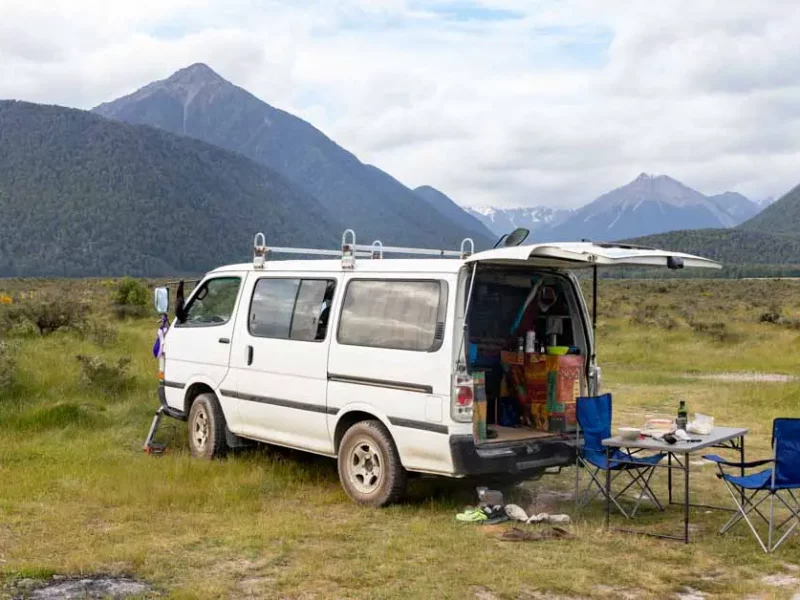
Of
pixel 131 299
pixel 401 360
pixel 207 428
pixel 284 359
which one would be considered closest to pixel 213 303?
pixel 207 428

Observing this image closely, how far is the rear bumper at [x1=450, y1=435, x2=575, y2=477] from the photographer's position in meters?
6.95

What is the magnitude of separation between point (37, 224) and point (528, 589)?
122062 mm

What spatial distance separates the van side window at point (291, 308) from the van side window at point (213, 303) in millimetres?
412

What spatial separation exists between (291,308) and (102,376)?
495 centimetres

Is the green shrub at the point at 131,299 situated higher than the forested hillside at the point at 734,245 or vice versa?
the forested hillside at the point at 734,245

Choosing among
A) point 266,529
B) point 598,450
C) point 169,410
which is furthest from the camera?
point 169,410

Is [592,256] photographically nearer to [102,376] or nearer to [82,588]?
[82,588]

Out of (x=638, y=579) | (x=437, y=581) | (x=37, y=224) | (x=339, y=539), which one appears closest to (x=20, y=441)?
(x=339, y=539)

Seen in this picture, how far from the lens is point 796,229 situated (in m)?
159

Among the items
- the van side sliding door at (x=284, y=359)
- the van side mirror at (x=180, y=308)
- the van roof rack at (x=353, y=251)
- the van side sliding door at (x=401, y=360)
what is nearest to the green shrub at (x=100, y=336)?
the van side mirror at (x=180, y=308)

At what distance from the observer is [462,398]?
6.95m

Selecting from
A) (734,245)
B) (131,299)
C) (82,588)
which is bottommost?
(82,588)

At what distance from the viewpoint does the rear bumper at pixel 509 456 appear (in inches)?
274

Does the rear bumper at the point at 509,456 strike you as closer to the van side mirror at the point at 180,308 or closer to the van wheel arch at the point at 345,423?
the van wheel arch at the point at 345,423
